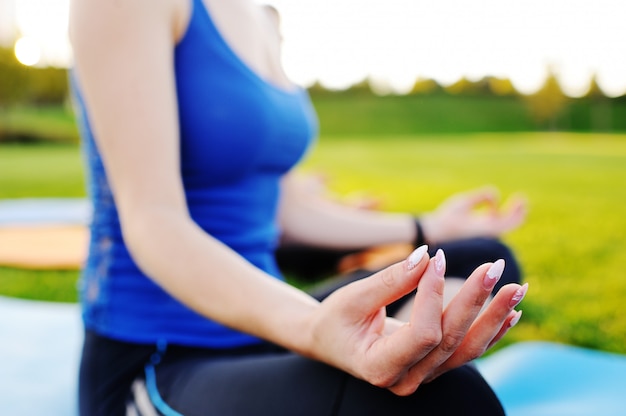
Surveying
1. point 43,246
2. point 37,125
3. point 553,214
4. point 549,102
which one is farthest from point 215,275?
point 549,102

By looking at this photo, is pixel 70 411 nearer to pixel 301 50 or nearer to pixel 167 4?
pixel 167 4

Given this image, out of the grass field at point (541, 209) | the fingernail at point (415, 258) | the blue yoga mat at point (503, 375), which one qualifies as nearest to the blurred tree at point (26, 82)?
the grass field at point (541, 209)

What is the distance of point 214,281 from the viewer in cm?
97

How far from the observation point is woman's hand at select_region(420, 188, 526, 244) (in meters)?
1.97

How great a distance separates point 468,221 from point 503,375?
0.48 meters

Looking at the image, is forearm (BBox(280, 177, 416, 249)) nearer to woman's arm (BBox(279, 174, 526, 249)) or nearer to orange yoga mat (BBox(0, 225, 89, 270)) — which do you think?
woman's arm (BBox(279, 174, 526, 249))

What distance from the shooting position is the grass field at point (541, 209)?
9.72 feet

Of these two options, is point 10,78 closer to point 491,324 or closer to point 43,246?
point 43,246

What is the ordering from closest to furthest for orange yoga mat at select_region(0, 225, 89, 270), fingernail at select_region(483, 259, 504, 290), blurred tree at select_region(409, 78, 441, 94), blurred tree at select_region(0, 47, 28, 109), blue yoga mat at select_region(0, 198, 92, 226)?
fingernail at select_region(483, 259, 504, 290) → orange yoga mat at select_region(0, 225, 89, 270) → blue yoga mat at select_region(0, 198, 92, 226) → blurred tree at select_region(0, 47, 28, 109) → blurred tree at select_region(409, 78, 441, 94)

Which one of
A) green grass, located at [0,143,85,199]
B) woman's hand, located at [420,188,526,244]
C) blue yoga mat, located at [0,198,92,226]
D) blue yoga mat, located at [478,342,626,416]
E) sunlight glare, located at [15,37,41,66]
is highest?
sunlight glare, located at [15,37,41,66]

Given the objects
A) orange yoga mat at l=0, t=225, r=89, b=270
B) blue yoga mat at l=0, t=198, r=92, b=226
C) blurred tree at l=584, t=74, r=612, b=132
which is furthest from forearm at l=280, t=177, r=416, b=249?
blurred tree at l=584, t=74, r=612, b=132

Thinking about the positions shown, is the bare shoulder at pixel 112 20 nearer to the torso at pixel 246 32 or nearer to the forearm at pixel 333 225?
the torso at pixel 246 32

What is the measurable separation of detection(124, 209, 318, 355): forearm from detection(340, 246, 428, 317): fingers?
0.42ft

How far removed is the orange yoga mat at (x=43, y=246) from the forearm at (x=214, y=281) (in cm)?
258
